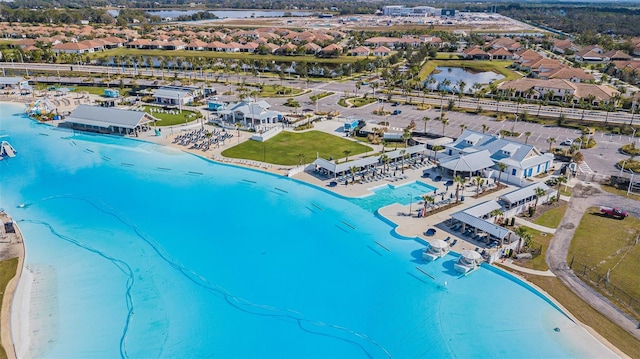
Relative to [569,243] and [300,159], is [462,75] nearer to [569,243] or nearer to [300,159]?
[300,159]

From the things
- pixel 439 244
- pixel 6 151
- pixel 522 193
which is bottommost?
pixel 439 244

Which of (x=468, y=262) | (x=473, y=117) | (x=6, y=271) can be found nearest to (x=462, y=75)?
(x=473, y=117)

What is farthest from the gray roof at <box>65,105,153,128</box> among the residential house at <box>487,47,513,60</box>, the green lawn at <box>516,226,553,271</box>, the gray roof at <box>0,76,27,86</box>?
the residential house at <box>487,47,513,60</box>

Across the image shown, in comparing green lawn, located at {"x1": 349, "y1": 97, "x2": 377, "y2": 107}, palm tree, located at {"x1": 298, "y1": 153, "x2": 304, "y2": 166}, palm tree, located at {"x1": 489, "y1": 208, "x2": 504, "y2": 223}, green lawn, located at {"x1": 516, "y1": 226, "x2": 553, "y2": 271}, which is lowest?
green lawn, located at {"x1": 516, "y1": 226, "x2": 553, "y2": 271}

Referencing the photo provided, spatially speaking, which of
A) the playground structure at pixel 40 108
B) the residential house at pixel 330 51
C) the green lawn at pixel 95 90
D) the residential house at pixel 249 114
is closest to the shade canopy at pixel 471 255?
the residential house at pixel 249 114

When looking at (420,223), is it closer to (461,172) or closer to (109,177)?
(461,172)

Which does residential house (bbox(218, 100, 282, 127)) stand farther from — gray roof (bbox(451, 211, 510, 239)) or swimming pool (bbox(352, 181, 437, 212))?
gray roof (bbox(451, 211, 510, 239))
